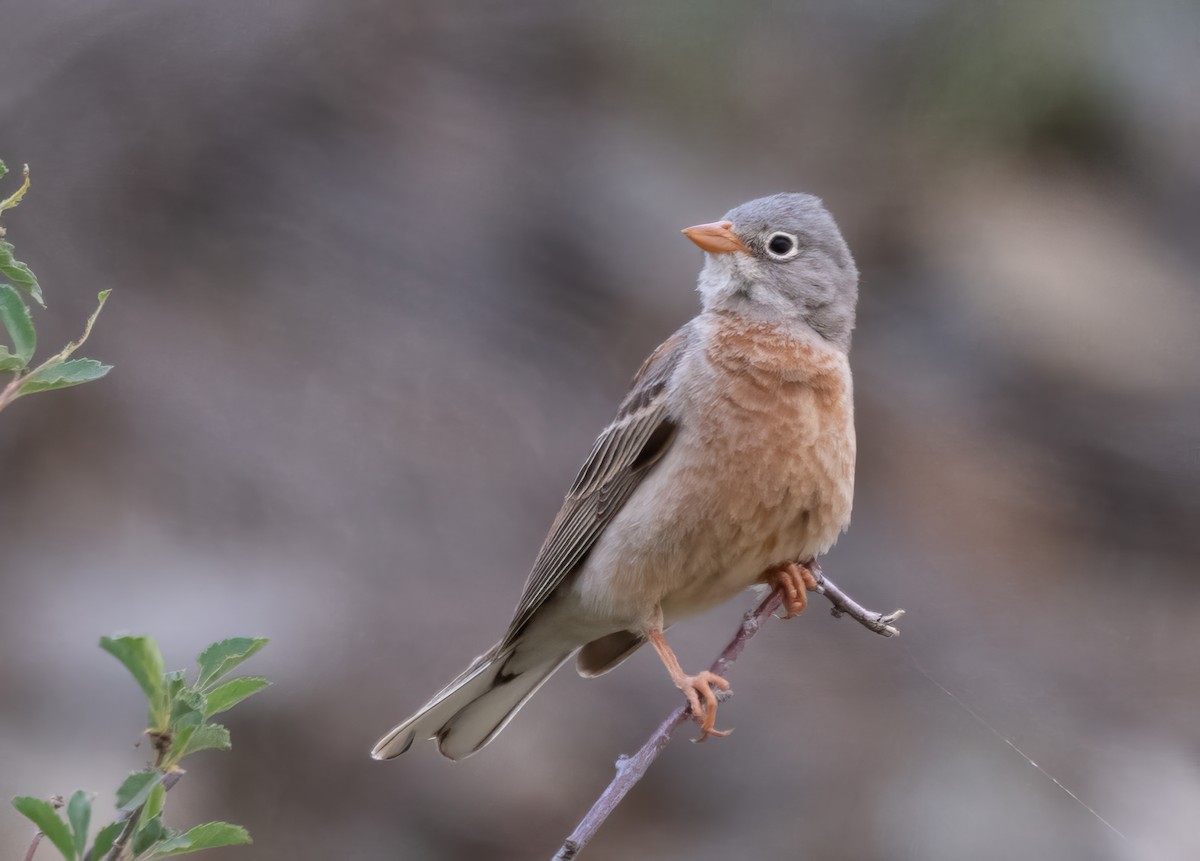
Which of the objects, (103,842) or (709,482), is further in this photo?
(709,482)

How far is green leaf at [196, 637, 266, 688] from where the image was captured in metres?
1.64

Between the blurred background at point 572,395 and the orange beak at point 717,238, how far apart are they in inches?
117

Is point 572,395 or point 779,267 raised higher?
point 779,267

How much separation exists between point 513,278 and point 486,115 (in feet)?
3.57

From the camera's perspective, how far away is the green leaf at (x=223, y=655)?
164 centimetres

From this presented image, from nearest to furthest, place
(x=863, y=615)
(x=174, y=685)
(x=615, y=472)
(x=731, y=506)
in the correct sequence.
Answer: (x=174, y=685), (x=863, y=615), (x=731, y=506), (x=615, y=472)

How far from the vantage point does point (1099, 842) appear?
22.8 ft

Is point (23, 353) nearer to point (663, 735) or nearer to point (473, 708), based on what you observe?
point (663, 735)

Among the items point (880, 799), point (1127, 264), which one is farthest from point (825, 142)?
point (880, 799)

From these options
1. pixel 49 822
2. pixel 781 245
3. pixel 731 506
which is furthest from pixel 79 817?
pixel 781 245

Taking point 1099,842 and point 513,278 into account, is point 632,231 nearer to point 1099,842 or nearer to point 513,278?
point 513,278

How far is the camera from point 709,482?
378 cm

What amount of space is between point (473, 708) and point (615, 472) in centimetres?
91

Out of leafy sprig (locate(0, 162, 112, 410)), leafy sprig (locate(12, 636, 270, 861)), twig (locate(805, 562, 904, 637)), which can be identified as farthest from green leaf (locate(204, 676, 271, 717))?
twig (locate(805, 562, 904, 637))
